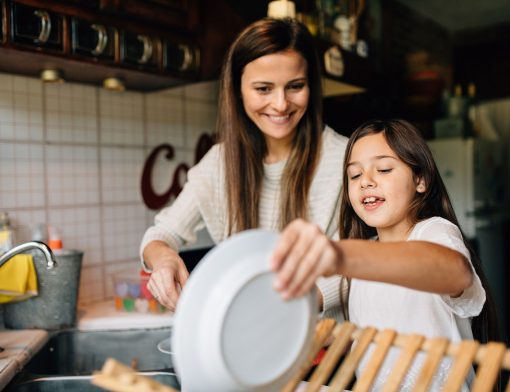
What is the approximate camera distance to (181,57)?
1.60 m

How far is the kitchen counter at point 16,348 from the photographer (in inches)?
43.1

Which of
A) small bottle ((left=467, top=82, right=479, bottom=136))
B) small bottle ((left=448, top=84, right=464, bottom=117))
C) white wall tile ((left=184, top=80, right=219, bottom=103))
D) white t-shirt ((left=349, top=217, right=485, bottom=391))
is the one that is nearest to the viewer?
white t-shirt ((left=349, top=217, right=485, bottom=391))

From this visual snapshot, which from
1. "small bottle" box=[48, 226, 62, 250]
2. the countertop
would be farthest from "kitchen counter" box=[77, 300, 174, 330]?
"small bottle" box=[48, 226, 62, 250]

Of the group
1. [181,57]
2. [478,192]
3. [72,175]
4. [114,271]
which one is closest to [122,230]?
[114,271]

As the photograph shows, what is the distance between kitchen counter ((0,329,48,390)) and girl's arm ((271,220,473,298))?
2.59ft

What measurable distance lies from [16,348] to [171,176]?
2.90 feet

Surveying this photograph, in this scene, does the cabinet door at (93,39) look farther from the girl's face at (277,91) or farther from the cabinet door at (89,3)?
the girl's face at (277,91)

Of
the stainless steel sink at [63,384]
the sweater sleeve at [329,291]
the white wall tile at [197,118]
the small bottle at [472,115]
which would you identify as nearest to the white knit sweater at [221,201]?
the sweater sleeve at [329,291]

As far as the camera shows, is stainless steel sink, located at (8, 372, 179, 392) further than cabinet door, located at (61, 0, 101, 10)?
No

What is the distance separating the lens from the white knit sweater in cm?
132

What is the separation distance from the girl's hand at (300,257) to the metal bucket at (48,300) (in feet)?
3.30

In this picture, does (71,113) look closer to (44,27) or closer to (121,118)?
(121,118)

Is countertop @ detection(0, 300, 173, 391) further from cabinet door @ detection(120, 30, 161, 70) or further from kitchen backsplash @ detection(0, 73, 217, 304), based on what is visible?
cabinet door @ detection(120, 30, 161, 70)

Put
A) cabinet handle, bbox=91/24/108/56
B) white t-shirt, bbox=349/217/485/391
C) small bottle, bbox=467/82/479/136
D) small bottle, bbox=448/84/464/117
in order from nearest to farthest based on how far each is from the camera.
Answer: white t-shirt, bbox=349/217/485/391 → cabinet handle, bbox=91/24/108/56 → small bottle, bbox=448/84/464/117 → small bottle, bbox=467/82/479/136
